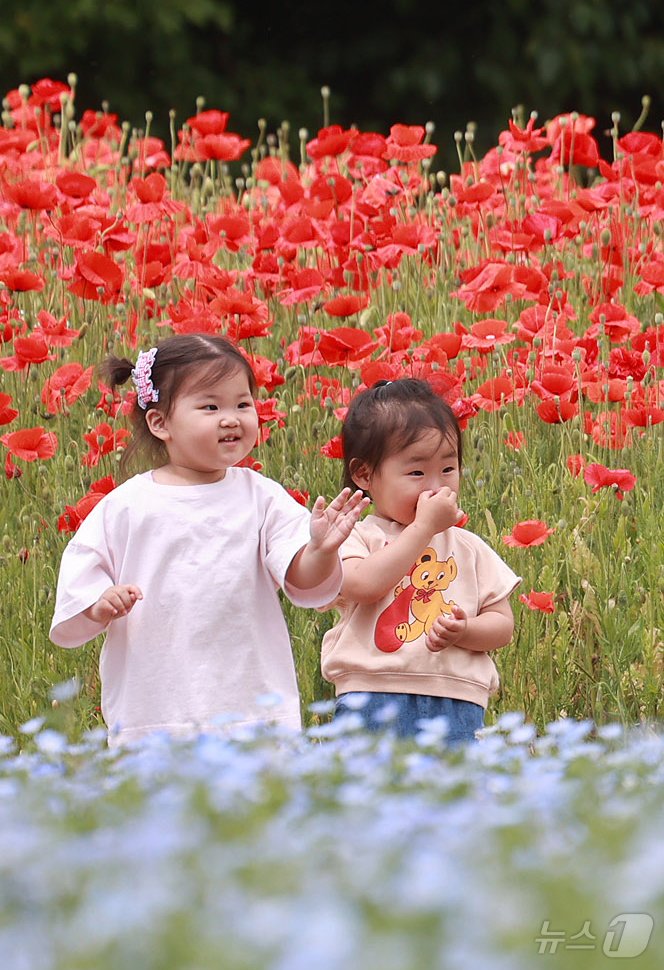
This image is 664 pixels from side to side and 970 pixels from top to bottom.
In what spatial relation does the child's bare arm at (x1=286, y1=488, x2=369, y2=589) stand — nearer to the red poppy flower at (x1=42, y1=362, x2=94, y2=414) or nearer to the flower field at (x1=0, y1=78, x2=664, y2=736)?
the flower field at (x1=0, y1=78, x2=664, y2=736)

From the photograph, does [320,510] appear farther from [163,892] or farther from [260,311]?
[163,892]

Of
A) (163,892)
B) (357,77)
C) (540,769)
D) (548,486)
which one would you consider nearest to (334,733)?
(540,769)

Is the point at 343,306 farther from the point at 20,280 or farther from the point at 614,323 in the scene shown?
the point at 20,280

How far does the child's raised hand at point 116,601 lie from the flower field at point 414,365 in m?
0.27

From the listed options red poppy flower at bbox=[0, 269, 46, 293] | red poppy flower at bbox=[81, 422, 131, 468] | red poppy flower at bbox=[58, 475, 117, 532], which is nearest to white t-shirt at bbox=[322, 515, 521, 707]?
red poppy flower at bbox=[58, 475, 117, 532]

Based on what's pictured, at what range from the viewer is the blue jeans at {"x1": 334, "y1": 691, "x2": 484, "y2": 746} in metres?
2.73

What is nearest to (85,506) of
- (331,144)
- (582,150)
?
(331,144)

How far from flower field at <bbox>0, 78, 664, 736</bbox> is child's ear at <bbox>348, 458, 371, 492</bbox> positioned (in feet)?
0.89

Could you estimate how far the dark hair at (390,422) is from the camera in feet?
9.21

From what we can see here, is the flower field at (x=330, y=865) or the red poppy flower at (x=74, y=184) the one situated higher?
the red poppy flower at (x=74, y=184)

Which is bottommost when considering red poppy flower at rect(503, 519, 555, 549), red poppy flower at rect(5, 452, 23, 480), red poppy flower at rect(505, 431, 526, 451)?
red poppy flower at rect(503, 519, 555, 549)

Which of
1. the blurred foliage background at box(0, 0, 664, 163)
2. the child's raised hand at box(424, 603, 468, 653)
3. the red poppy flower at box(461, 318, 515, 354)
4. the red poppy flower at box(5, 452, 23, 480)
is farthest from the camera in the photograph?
the blurred foliage background at box(0, 0, 664, 163)

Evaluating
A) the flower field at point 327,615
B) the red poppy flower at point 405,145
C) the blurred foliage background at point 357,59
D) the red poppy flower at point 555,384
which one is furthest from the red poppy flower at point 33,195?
the blurred foliage background at point 357,59

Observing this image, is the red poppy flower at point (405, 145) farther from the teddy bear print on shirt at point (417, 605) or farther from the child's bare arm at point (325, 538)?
the child's bare arm at point (325, 538)
